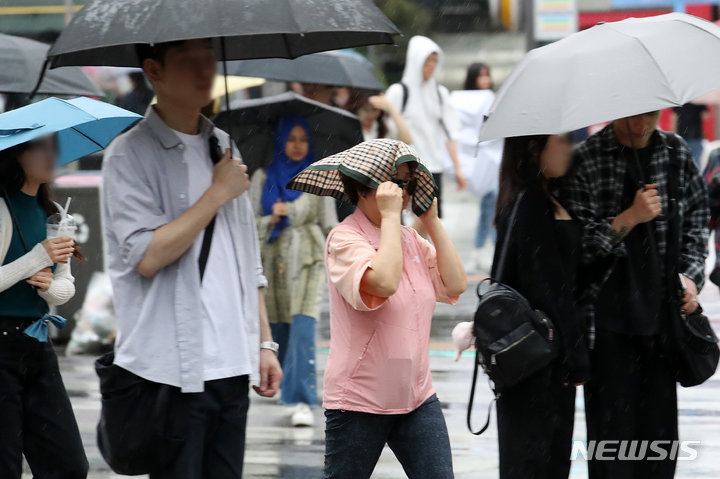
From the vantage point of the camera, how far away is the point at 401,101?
11719 mm

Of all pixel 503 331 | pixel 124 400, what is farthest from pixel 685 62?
pixel 124 400

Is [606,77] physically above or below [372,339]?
above

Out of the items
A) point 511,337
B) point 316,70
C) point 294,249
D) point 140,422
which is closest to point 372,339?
point 511,337

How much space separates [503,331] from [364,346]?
0.59 meters

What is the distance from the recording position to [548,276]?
177 inches

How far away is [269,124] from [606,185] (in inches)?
117

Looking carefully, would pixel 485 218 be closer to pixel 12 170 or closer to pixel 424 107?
pixel 424 107

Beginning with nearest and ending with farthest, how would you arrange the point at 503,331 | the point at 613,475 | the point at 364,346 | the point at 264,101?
the point at 364,346
the point at 503,331
the point at 613,475
the point at 264,101

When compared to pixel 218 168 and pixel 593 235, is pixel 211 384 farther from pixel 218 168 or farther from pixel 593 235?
pixel 593 235

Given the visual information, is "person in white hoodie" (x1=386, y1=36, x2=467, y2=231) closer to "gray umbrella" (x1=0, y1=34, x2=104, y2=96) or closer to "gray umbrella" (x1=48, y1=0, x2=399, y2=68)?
"gray umbrella" (x1=0, y1=34, x2=104, y2=96)

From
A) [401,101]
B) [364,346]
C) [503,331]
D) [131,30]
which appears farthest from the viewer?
[401,101]

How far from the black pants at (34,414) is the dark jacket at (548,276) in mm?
1883

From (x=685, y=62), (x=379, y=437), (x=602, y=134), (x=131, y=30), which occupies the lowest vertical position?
(x=379, y=437)

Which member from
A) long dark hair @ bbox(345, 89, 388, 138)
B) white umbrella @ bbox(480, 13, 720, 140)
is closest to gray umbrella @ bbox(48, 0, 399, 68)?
white umbrella @ bbox(480, 13, 720, 140)
